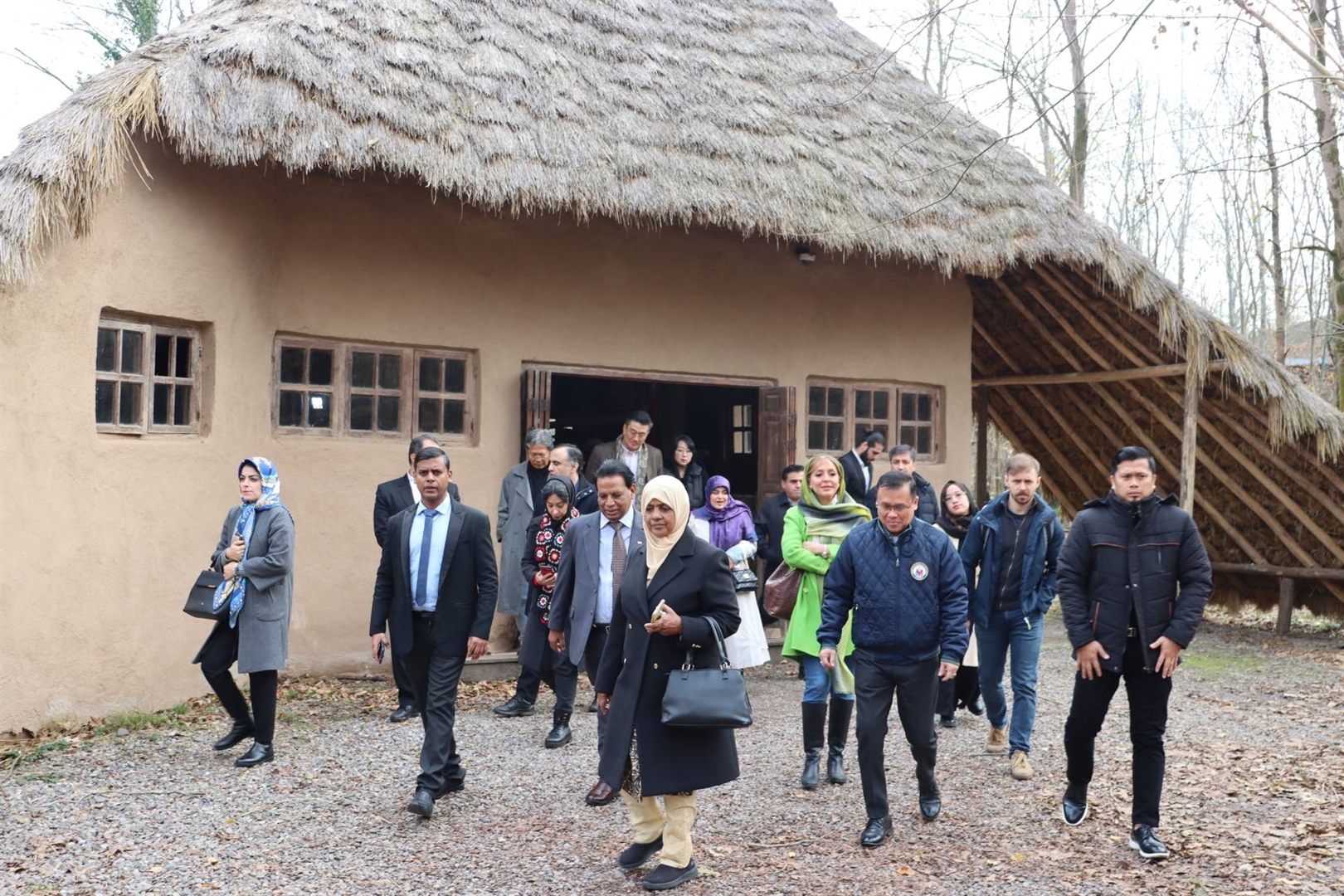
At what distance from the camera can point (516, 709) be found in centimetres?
723

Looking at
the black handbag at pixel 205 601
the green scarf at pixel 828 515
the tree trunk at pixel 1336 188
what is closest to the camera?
the black handbag at pixel 205 601

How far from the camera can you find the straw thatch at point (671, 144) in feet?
23.5

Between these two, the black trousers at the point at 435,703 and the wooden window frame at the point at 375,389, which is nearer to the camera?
the black trousers at the point at 435,703

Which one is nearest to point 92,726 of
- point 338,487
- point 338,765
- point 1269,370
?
point 338,765

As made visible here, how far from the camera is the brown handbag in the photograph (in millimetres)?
6094

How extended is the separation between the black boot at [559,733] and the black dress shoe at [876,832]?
2097 millimetres

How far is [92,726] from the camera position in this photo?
21.8 feet

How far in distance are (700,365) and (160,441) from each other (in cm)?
418

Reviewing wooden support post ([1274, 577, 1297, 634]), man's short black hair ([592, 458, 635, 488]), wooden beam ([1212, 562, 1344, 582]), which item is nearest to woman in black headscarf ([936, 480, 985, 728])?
man's short black hair ([592, 458, 635, 488])

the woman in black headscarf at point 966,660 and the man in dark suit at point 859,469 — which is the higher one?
the man in dark suit at point 859,469

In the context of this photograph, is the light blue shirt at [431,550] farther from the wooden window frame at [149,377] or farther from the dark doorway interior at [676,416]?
the dark doorway interior at [676,416]

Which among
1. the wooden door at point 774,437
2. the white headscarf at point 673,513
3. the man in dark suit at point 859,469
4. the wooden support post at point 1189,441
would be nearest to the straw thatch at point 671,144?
the wooden support post at point 1189,441

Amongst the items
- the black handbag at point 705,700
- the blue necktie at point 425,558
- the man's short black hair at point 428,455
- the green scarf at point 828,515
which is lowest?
the black handbag at point 705,700

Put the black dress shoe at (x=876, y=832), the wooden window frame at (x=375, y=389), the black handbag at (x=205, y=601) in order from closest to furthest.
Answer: the black dress shoe at (x=876, y=832), the black handbag at (x=205, y=601), the wooden window frame at (x=375, y=389)
